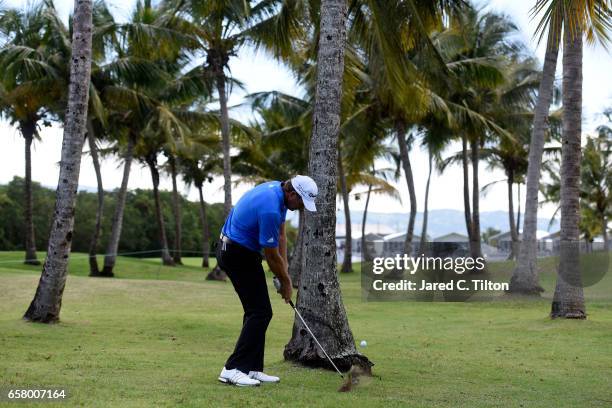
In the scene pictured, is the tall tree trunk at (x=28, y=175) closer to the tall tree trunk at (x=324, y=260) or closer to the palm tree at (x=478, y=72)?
the palm tree at (x=478, y=72)

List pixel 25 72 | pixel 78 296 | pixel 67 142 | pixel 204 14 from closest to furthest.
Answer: pixel 67 142 < pixel 78 296 < pixel 204 14 < pixel 25 72

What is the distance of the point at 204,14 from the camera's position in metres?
22.9

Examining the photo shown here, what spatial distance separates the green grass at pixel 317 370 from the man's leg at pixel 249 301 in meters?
0.31

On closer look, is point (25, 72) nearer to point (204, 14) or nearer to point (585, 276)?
point (204, 14)

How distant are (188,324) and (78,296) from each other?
7355 millimetres

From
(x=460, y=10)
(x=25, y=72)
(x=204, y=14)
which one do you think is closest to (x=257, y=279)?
(x=460, y=10)

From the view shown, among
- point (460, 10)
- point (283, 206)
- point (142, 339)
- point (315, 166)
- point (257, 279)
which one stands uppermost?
point (460, 10)

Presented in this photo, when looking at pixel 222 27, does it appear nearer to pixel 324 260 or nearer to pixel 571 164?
pixel 571 164

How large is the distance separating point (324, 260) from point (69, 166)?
19.8 feet

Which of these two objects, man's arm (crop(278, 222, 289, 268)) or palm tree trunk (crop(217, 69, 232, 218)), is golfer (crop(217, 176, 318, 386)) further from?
palm tree trunk (crop(217, 69, 232, 218))

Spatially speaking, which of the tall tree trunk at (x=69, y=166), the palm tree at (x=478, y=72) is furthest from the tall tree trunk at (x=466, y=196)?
the tall tree trunk at (x=69, y=166)

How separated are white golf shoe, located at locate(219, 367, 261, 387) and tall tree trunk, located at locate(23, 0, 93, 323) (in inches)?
256

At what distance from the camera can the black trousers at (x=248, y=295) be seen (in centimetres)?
681

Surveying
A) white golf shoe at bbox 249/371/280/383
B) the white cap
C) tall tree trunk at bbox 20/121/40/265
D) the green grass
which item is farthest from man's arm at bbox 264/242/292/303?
tall tree trunk at bbox 20/121/40/265
